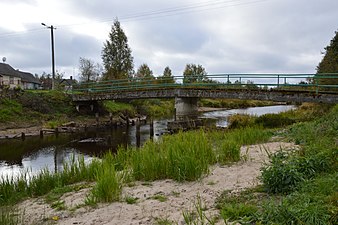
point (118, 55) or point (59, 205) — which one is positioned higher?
point (118, 55)

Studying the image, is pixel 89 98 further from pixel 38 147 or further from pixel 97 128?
pixel 38 147

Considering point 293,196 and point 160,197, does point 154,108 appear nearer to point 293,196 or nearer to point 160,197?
point 160,197

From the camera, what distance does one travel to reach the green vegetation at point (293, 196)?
3.71m

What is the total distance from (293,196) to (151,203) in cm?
252

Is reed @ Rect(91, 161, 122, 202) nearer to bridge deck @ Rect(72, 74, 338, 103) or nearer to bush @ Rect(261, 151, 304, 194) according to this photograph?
bush @ Rect(261, 151, 304, 194)

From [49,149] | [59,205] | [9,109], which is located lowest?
[49,149]

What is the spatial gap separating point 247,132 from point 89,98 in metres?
22.3

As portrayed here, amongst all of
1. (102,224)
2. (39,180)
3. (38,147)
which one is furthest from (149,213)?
(38,147)

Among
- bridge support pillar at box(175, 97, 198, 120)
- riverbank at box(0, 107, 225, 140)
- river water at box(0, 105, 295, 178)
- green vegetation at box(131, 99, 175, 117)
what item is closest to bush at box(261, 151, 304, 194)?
river water at box(0, 105, 295, 178)

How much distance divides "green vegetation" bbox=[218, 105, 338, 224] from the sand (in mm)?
378

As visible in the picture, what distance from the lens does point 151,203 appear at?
5566 mm

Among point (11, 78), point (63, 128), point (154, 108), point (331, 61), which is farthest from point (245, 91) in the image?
point (11, 78)

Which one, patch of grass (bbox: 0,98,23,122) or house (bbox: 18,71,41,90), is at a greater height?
house (bbox: 18,71,41,90)

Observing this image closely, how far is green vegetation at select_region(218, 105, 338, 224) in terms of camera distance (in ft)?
12.2
